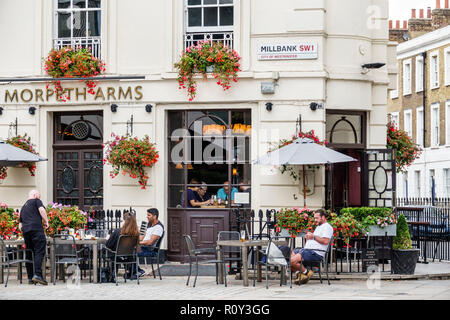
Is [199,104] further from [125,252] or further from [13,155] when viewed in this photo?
[125,252]

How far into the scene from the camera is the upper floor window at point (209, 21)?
2028cm

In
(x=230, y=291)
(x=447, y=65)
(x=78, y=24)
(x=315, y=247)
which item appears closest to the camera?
(x=230, y=291)

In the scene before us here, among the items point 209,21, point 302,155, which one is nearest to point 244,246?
point 302,155

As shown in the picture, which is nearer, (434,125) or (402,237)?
(402,237)

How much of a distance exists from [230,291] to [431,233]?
9.72m

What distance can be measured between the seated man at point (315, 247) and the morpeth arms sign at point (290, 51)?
4449mm

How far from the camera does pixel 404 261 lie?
685 inches

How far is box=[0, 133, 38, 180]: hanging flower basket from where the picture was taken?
20594mm

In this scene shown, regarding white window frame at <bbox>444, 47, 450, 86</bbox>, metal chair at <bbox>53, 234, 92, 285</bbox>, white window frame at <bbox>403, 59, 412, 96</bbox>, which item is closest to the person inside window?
metal chair at <bbox>53, 234, 92, 285</bbox>

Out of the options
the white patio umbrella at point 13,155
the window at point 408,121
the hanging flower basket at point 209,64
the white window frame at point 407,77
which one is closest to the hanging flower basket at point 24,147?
the white patio umbrella at point 13,155

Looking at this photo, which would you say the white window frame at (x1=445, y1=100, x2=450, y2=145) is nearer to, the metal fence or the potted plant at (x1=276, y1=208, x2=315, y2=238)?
the metal fence

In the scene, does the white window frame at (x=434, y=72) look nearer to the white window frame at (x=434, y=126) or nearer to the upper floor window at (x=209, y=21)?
the white window frame at (x=434, y=126)

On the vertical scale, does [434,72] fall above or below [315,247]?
above

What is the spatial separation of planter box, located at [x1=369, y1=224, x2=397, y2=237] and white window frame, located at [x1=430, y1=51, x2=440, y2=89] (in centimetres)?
3120
